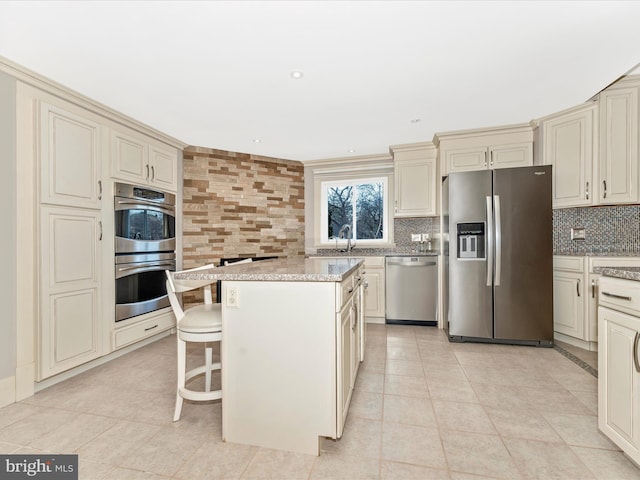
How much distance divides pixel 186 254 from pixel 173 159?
3.91 feet

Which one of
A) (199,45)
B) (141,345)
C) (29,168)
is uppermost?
(199,45)

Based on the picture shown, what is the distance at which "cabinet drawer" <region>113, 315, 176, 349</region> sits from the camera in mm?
2893

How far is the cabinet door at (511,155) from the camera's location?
3428mm

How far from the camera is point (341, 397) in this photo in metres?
1.57

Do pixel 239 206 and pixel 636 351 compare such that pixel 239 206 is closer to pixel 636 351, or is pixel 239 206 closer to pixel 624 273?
pixel 624 273

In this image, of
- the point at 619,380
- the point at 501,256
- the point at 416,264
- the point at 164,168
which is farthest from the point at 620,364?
the point at 164,168

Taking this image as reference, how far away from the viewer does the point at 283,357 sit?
1.58 meters

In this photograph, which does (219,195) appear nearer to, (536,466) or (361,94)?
(361,94)

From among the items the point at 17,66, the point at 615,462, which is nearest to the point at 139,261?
the point at 17,66

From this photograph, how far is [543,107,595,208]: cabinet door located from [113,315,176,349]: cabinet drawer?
4444 mm

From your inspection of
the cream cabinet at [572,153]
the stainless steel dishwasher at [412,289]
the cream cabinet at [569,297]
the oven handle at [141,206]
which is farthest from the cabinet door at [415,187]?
the oven handle at [141,206]

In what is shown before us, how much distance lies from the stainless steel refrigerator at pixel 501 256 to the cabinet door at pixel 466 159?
1.41ft

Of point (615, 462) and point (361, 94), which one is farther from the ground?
point (361, 94)

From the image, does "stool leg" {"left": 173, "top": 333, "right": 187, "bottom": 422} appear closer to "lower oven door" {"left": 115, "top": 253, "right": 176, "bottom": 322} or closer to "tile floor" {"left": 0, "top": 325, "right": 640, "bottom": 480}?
"tile floor" {"left": 0, "top": 325, "right": 640, "bottom": 480}
